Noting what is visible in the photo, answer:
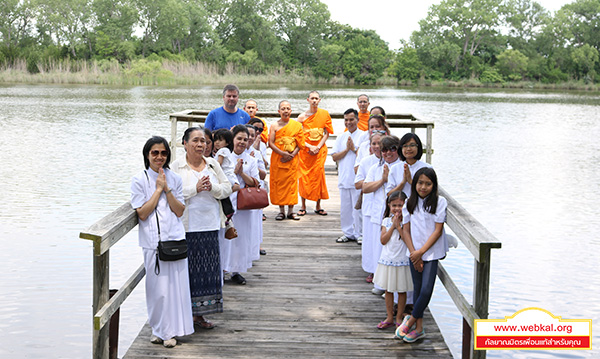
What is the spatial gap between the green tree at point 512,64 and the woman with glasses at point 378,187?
65245mm

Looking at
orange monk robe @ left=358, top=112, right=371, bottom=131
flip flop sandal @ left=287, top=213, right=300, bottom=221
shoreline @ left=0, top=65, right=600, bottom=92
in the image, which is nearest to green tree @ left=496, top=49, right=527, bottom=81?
shoreline @ left=0, top=65, right=600, bottom=92

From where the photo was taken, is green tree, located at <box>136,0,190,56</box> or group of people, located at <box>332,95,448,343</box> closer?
group of people, located at <box>332,95,448,343</box>

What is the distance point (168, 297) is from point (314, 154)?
4416mm

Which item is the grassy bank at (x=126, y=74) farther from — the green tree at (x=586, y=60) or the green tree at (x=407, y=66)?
the green tree at (x=586, y=60)

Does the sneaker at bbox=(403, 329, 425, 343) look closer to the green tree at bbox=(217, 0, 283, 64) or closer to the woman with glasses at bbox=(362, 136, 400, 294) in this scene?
the woman with glasses at bbox=(362, 136, 400, 294)

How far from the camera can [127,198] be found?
12961 mm

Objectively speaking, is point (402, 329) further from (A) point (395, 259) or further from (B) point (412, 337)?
(A) point (395, 259)

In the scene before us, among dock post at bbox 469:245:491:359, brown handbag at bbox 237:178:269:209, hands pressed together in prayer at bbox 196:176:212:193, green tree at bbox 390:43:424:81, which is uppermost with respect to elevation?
green tree at bbox 390:43:424:81

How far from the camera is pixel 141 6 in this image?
69.0 metres

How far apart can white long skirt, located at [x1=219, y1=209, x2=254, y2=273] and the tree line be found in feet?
183

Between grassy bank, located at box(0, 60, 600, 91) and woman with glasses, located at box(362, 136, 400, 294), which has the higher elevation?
grassy bank, located at box(0, 60, 600, 91)

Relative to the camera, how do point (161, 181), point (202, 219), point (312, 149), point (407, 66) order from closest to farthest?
1. point (161, 181)
2. point (202, 219)
3. point (312, 149)
4. point (407, 66)

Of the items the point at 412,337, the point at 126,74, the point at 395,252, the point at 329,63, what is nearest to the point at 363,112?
the point at 395,252

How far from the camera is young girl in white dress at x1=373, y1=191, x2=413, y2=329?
5082 mm
